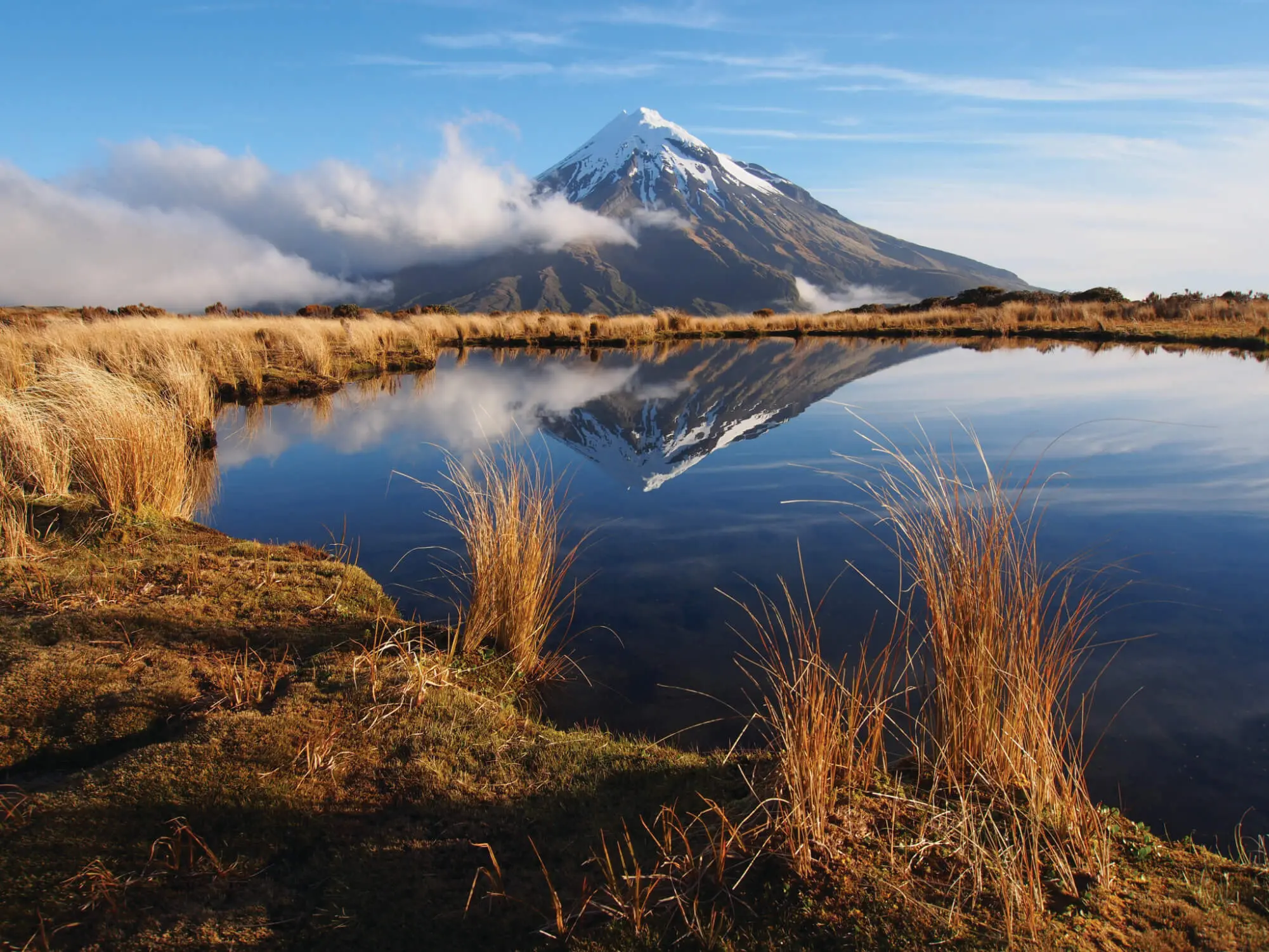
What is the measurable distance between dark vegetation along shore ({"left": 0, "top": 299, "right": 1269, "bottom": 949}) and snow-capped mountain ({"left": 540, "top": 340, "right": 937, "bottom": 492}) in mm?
4111

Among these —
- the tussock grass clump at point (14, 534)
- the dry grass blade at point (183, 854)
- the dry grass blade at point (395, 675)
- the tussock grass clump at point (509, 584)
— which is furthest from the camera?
the tussock grass clump at point (14, 534)

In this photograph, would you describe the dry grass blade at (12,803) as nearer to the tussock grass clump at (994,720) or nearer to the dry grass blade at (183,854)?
the dry grass blade at (183,854)

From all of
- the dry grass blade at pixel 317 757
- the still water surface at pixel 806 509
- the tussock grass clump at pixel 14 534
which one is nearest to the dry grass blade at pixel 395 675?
the dry grass blade at pixel 317 757

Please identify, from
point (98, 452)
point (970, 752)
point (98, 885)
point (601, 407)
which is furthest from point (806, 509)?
point (601, 407)

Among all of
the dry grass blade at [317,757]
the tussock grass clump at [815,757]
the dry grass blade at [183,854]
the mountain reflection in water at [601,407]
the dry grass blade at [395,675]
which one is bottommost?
the dry grass blade at [183,854]

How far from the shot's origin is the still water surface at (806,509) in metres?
3.13

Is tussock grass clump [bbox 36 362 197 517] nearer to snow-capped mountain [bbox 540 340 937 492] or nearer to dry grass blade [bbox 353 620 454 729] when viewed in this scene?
dry grass blade [bbox 353 620 454 729]

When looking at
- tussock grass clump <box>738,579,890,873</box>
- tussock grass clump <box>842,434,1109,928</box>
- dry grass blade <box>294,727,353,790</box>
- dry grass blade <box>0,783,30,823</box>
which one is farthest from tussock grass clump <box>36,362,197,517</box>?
tussock grass clump <box>842,434,1109,928</box>

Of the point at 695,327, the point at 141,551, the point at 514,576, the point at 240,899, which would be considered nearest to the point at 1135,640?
the point at 514,576

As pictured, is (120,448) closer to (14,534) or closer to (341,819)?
(14,534)

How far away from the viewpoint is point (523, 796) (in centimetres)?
237

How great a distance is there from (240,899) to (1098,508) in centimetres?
607

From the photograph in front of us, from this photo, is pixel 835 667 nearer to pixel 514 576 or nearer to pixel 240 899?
pixel 514 576

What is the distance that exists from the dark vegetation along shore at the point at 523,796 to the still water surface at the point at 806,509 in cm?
37
